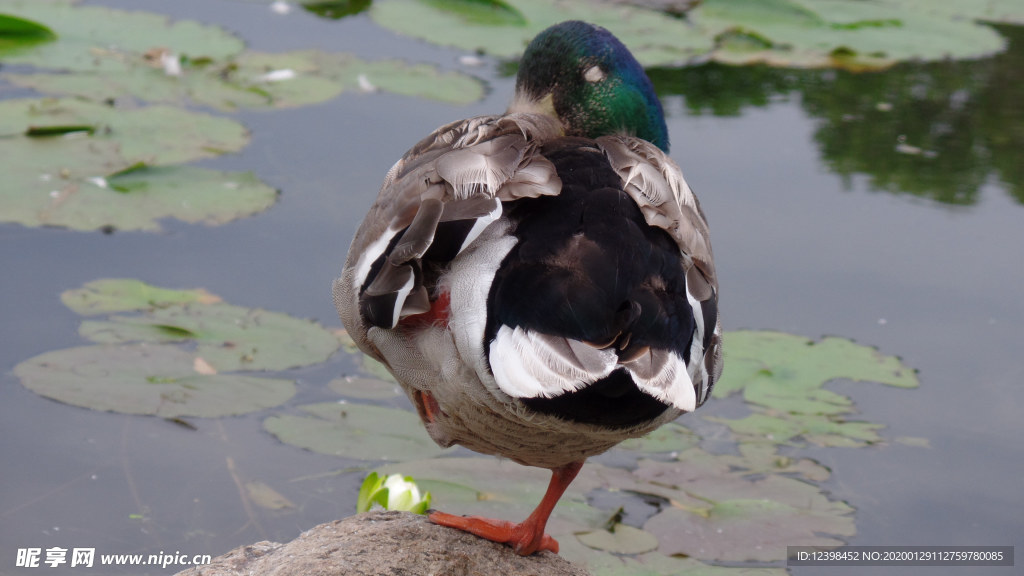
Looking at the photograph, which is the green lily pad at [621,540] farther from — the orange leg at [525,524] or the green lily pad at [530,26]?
the green lily pad at [530,26]

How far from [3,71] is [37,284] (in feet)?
7.53

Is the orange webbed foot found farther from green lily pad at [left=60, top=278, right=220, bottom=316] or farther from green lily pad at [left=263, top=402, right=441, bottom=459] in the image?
green lily pad at [left=60, top=278, right=220, bottom=316]

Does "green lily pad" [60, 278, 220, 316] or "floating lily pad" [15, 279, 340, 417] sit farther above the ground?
"green lily pad" [60, 278, 220, 316]

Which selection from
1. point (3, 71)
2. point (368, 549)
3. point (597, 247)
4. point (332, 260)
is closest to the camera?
point (597, 247)

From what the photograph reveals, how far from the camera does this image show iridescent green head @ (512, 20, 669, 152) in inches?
122

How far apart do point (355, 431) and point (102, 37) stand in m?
3.99

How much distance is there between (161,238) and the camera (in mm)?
4938

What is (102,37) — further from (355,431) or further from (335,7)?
(355,431)

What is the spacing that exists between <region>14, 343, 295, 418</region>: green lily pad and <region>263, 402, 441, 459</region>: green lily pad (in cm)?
13

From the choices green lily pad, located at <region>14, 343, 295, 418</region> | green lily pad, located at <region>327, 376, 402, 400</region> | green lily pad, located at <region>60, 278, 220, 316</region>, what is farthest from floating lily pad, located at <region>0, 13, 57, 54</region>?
green lily pad, located at <region>327, 376, 402, 400</region>

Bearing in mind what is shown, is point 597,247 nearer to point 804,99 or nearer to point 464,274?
point 464,274

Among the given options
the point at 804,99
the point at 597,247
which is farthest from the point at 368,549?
the point at 804,99

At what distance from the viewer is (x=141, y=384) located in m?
3.95

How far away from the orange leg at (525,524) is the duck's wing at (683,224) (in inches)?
23.5
